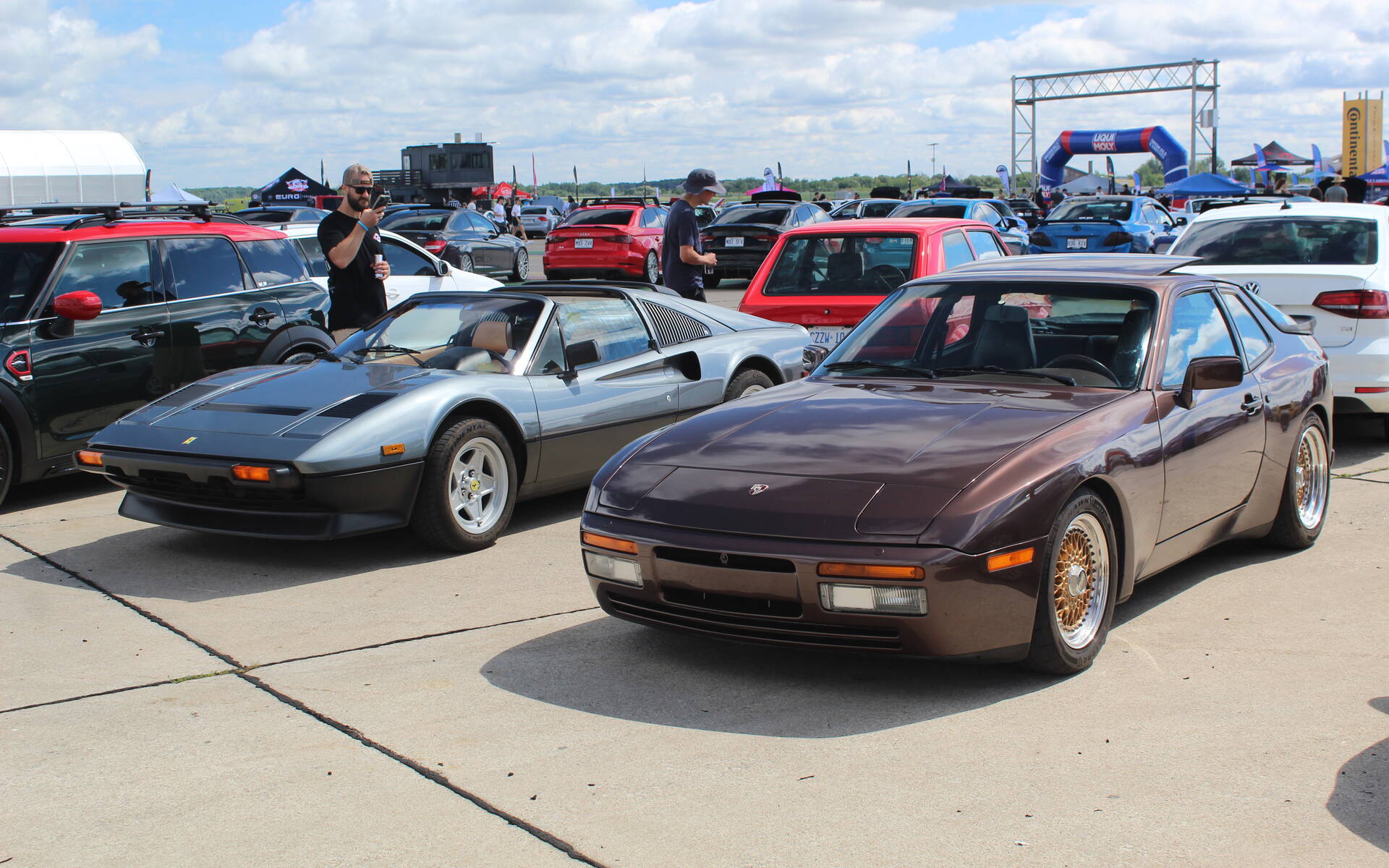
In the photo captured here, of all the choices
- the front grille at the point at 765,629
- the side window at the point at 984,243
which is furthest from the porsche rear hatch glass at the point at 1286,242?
the front grille at the point at 765,629

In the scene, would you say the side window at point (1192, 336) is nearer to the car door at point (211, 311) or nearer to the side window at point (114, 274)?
the car door at point (211, 311)

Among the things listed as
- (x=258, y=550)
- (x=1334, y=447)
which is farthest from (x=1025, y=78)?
(x=258, y=550)

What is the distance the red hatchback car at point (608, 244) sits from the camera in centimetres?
2311

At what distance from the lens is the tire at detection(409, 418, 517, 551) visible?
6043 millimetres

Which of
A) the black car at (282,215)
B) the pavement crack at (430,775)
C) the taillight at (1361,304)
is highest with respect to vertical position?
the black car at (282,215)

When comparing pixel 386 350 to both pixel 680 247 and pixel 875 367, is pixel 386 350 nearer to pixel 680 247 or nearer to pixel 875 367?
pixel 875 367

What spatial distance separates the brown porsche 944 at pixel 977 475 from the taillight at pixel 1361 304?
2750 mm

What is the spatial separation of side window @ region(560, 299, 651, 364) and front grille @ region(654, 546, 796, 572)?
298cm

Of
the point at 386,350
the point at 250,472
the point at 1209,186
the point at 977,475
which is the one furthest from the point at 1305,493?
the point at 1209,186

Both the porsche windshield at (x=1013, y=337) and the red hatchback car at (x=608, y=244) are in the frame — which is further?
the red hatchback car at (x=608, y=244)

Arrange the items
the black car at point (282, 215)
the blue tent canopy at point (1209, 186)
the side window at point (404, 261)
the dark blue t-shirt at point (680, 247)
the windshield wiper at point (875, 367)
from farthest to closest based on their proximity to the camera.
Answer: the blue tent canopy at point (1209, 186) → the black car at point (282, 215) → the side window at point (404, 261) → the dark blue t-shirt at point (680, 247) → the windshield wiper at point (875, 367)

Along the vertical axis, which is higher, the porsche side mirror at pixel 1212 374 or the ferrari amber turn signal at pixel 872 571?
the porsche side mirror at pixel 1212 374

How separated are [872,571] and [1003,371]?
1.57m

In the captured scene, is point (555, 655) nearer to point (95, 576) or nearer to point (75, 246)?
point (95, 576)
